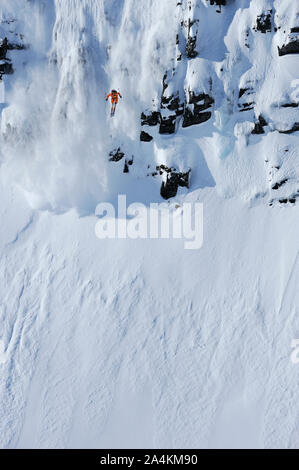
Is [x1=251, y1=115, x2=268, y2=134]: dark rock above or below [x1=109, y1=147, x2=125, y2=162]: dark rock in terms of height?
above

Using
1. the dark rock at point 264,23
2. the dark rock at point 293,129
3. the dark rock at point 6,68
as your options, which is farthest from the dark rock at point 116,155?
the dark rock at point 264,23

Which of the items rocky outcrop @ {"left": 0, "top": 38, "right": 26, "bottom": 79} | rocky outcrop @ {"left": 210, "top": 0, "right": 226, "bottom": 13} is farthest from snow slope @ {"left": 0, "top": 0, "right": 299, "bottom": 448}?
rocky outcrop @ {"left": 0, "top": 38, "right": 26, "bottom": 79}

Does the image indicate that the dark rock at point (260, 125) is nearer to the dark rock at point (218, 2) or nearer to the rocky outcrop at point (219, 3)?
the rocky outcrop at point (219, 3)

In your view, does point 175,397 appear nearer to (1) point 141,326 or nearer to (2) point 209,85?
(1) point 141,326

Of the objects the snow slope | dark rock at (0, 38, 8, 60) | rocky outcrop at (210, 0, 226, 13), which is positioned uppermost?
rocky outcrop at (210, 0, 226, 13)

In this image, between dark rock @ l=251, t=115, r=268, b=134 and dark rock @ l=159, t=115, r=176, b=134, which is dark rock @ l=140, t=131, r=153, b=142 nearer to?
dark rock @ l=159, t=115, r=176, b=134
